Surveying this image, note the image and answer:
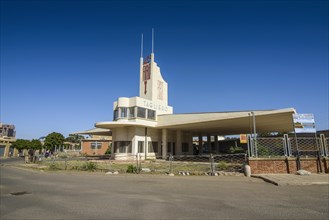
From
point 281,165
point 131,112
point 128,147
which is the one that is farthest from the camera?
point 131,112

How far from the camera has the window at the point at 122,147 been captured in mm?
30000

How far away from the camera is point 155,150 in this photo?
32.9 m

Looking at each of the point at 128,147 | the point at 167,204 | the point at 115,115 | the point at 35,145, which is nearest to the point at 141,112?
the point at 115,115

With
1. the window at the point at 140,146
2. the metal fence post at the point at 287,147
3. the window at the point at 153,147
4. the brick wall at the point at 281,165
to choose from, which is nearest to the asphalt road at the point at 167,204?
the brick wall at the point at 281,165

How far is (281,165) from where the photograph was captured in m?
13.9

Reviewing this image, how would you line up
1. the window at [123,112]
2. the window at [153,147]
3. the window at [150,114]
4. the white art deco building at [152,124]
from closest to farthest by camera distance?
the white art deco building at [152,124]
the window at [123,112]
the window at [153,147]
the window at [150,114]

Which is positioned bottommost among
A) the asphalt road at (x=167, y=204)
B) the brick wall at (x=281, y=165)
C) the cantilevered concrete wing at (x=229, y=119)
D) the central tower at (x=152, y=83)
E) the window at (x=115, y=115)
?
the asphalt road at (x=167, y=204)

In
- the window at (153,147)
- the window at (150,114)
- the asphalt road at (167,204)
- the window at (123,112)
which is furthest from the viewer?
the window at (150,114)

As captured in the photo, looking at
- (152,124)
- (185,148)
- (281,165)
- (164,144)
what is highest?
(152,124)

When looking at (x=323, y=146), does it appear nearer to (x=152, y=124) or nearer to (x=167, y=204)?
(x=167, y=204)

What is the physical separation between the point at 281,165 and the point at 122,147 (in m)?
21.3

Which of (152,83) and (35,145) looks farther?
(35,145)

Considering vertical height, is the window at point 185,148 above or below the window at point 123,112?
below

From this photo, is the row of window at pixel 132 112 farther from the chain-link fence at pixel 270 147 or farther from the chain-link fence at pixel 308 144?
the chain-link fence at pixel 308 144
